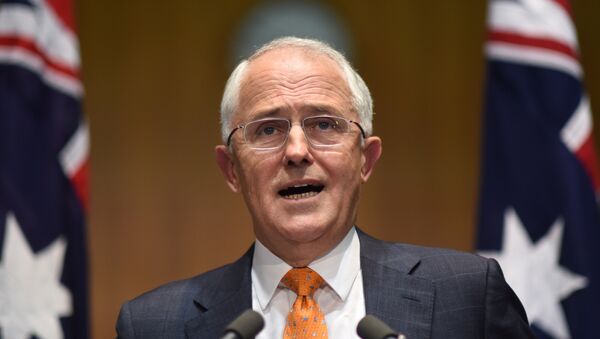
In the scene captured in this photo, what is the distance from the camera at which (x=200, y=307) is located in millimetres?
2088

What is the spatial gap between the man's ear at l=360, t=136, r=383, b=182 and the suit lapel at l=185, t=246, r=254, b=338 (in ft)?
1.31

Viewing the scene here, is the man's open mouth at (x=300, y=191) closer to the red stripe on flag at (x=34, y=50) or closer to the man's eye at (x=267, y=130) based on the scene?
the man's eye at (x=267, y=130)

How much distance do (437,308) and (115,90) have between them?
2828 mm

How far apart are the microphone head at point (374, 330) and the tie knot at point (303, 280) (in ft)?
1.58

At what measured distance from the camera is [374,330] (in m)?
1.48

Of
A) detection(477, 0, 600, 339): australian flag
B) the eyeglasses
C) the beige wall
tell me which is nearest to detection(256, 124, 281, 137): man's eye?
the eyeglasses

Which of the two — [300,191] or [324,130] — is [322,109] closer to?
[324,130]

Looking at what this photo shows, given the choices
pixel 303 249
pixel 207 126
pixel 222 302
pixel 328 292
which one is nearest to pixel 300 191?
pixel 303 249

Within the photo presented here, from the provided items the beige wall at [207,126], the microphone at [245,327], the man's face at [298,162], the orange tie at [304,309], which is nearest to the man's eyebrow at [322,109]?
the man's face at [298,162]

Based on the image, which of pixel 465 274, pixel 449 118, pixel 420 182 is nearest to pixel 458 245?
pixel 420 182

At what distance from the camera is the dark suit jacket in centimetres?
190

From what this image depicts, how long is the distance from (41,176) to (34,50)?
508mm

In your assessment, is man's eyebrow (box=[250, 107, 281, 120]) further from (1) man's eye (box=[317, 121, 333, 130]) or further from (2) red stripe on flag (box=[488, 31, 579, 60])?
(2) red stripe on flag (box=[488, 31, 579, 60])

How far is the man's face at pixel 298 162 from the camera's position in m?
1.94
